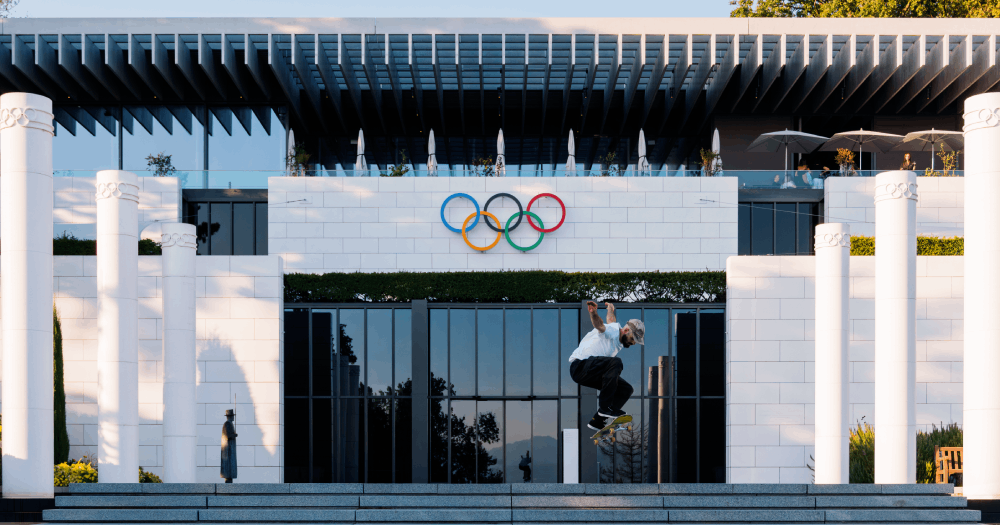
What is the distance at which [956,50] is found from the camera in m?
26.2

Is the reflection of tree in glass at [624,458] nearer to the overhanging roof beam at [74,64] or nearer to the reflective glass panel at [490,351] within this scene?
the reflective glass panel at [490,351]

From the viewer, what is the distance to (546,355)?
65.3ft

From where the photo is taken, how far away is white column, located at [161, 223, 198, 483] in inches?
649

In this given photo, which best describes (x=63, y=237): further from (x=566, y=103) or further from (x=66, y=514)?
(x=566, y=103)

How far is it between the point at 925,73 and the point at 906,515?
1962cm

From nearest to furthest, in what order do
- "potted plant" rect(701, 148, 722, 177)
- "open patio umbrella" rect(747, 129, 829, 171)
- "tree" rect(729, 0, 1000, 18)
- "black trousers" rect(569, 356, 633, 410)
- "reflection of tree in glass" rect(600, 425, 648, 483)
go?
"black trousers" rect(569, 356, 633, 410)
"reflection of tree in glass" rect(600, 425, 648, 483)
"potted plant" rect(701, 148, 722, 177)
"open patio umbrella" rect(747, 129, 829, 171)
"tree" rect(729, 0, 1000, 18)

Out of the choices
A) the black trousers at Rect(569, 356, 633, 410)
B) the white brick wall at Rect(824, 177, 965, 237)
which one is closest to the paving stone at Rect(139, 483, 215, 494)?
the black trousers at Rect(569, 356, 633, 410)

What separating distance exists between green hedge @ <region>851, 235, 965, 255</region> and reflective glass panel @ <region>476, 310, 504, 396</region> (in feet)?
31.0

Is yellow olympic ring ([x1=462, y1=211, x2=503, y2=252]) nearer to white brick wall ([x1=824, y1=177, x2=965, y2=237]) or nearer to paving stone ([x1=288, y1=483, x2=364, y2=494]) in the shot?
white brick wall ([x1=824, y1=177, x2=965, y2=237])

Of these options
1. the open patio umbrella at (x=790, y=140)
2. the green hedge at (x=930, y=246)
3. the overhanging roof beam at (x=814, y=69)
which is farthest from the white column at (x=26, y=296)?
the overhanging roof beam at (x=814, y=69)

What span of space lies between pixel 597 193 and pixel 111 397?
13261 mm

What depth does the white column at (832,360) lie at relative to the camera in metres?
15.8

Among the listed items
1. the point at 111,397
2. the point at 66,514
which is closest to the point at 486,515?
the point at 66,514

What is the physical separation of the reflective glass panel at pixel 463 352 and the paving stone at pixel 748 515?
8.63 meters
